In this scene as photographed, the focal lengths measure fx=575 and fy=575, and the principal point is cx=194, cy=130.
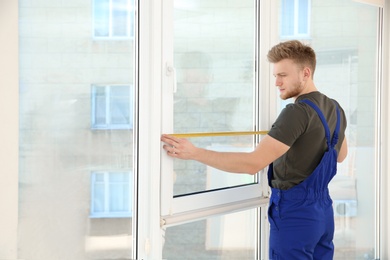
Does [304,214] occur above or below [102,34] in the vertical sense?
below

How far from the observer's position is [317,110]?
2377mm

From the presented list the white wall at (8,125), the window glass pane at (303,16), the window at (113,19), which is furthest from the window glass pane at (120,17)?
the window glass pane at (303,16)

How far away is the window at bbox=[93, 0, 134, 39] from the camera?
2.16 m

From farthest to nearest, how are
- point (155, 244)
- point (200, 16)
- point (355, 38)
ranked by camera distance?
1. point (355, 38)
2. point (200, 16)
3. point (155, 244)

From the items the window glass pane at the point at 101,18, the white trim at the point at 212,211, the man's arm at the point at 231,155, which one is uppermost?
the window glass pane at the point at 101,18

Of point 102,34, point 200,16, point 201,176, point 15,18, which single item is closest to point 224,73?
point 200,16

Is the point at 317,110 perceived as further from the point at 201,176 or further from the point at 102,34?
the point at 102,34

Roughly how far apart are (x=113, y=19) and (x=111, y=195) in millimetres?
682

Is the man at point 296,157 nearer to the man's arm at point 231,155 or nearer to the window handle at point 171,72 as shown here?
the man's arm at point 231,155

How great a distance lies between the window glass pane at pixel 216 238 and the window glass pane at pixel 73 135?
0.27m

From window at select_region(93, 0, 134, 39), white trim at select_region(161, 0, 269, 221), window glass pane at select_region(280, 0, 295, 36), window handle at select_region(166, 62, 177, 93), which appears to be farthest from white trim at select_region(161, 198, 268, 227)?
window glass pane at select_region(280, 0, 295, 36)

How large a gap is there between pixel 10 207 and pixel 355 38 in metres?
2.33

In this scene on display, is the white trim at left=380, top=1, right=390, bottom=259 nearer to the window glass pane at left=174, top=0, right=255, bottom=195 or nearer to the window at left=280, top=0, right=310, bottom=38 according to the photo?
the window at left=280, top=0, right=310, bottom=38

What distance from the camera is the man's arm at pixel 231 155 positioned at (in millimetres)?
2307
